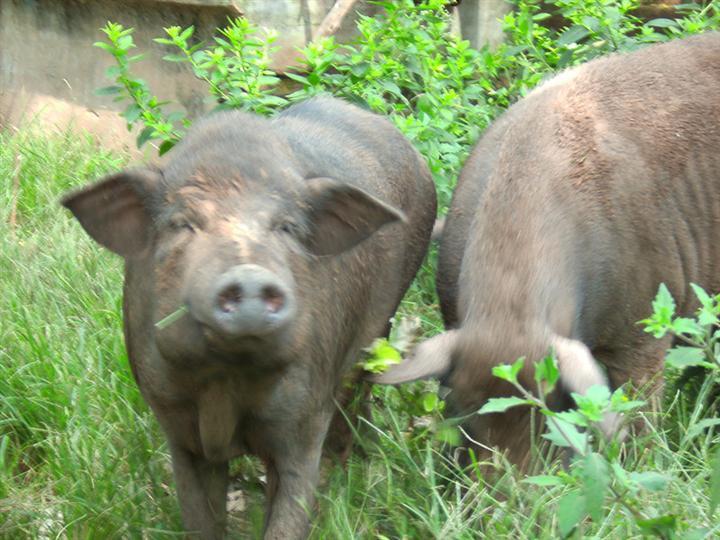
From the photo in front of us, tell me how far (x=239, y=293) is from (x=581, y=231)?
6.14 feet

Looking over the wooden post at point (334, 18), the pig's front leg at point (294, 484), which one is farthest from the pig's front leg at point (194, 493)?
the wooden post at point (334, 18)

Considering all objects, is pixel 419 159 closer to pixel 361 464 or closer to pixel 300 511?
pixel 361 464

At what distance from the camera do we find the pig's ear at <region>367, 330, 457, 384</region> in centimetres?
457

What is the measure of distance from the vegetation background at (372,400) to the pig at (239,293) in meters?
0.24

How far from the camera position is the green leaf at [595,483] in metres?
3.46

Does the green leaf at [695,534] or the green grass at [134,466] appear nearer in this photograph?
the green leaf at [695,534]

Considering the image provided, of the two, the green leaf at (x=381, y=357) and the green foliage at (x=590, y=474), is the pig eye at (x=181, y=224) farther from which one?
the green foliage at (x=590, y=474)

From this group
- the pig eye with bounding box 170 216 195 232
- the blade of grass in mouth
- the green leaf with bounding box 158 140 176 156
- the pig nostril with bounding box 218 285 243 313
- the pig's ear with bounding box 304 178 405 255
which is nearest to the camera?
the pig nostril with bounding box 218 285 243 313

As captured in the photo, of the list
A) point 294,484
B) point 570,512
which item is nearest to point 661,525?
point 570,512

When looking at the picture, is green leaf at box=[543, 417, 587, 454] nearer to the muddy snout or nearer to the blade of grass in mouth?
the muddy snout

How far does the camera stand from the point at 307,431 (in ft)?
15.0

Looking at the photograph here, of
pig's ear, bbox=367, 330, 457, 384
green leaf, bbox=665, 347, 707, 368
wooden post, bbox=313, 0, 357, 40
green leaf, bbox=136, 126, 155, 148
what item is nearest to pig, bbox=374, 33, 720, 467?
pig's ear, bbox=367, 330, 457, 384

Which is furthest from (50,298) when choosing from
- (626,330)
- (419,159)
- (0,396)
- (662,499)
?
(662,499)

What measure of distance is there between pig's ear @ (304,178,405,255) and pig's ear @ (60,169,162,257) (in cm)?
52
